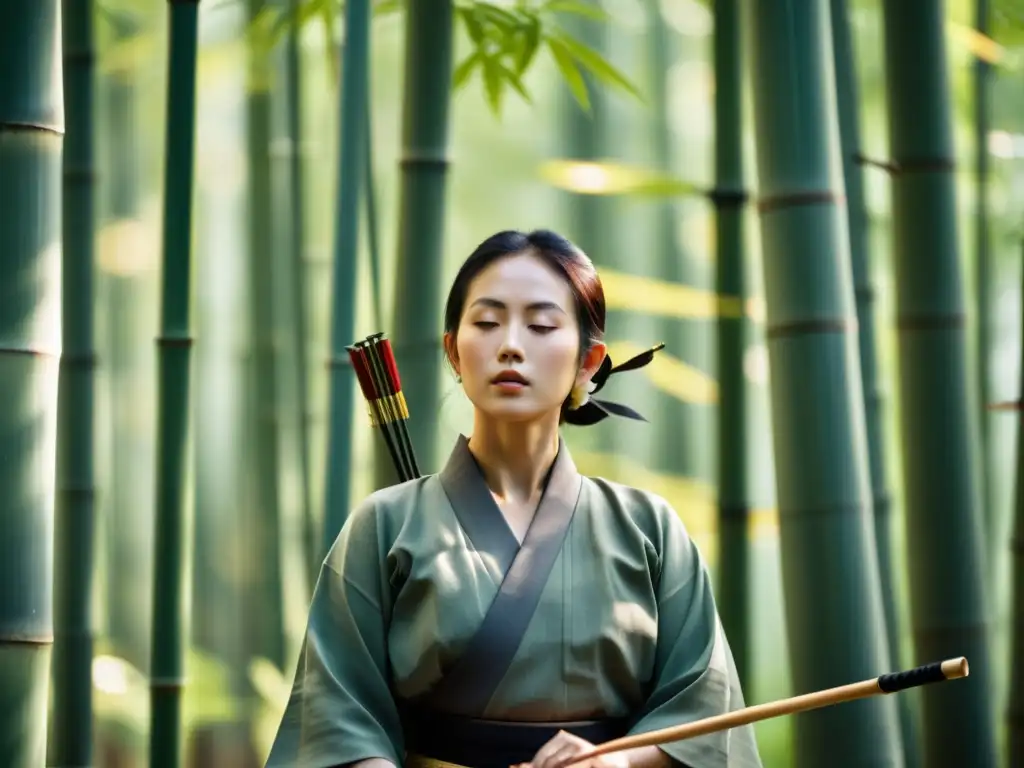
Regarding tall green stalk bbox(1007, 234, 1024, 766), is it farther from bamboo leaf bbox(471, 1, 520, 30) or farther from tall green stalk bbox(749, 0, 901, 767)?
bamboo leaf bbox(471, 1, 520, 30)

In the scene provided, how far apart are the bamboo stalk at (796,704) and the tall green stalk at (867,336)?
137cm

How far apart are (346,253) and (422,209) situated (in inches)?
6.0

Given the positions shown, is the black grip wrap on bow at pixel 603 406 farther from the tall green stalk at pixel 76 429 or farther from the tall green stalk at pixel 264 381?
the tall green stalk at pixel 264 381

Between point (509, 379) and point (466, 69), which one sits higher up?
point (466, 69)

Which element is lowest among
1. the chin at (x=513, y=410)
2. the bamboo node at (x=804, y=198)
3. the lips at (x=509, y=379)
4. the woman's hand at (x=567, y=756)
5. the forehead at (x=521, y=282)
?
the woman's hand at (x=567, y=756)

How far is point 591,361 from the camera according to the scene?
6.50 ft

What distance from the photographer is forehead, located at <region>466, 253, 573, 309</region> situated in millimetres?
1870

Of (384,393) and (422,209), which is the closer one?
(384,393)

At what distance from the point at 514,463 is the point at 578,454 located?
4.08m

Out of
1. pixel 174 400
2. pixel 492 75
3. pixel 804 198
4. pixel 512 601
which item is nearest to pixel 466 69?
pixel 492 75

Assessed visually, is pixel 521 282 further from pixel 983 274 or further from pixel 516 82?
pixel 983 274

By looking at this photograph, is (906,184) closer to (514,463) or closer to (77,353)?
(514,463)

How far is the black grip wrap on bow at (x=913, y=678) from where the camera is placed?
5.20 ft

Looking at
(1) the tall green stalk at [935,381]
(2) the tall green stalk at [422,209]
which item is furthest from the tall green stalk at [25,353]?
(1) the tall green stalk at [935,381]
